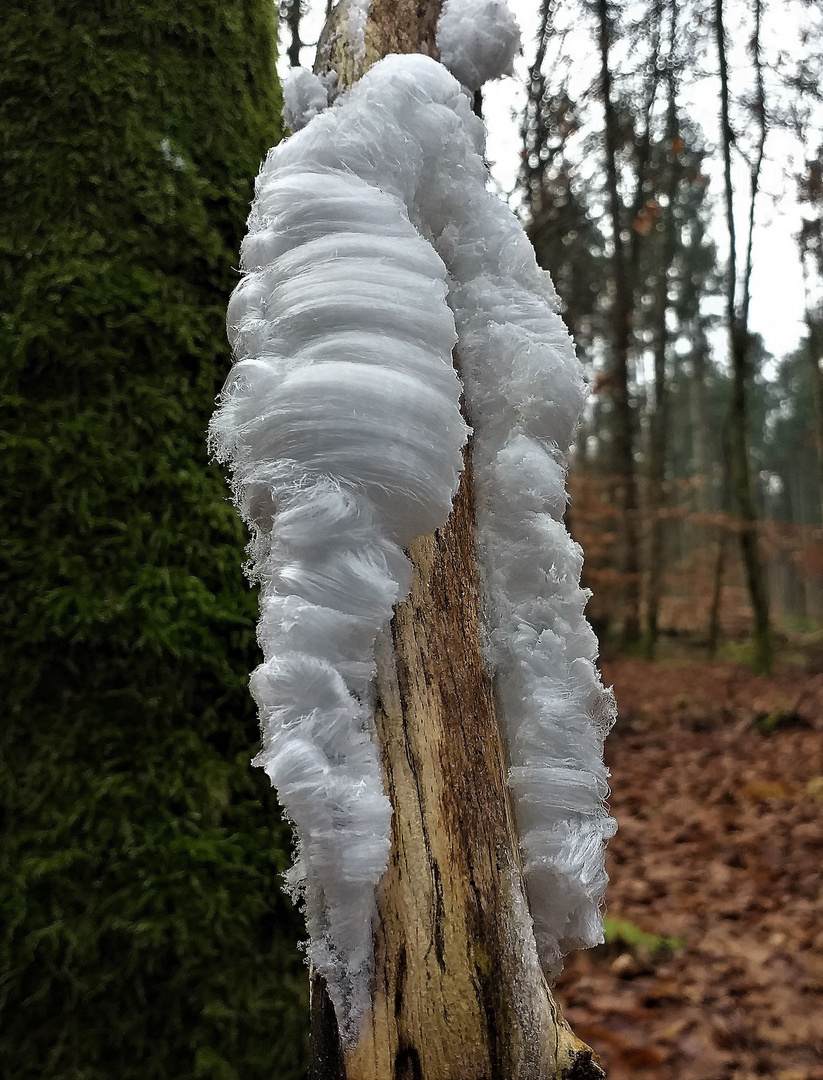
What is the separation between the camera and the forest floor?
6.47ft

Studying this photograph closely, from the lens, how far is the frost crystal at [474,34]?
0.96 meters

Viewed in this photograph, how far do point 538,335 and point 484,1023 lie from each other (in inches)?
28.4

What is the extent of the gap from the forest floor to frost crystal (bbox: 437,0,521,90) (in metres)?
2.27

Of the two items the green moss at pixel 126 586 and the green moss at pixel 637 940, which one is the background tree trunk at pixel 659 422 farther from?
the green moss at pixel 126 586

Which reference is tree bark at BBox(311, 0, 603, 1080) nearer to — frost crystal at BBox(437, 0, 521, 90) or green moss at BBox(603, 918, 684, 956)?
frost crystal at BBox(437, 0, 521, 90)

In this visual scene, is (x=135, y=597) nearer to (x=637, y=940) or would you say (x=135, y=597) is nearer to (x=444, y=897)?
(x=444, y=897)

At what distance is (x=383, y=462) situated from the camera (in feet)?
2.00

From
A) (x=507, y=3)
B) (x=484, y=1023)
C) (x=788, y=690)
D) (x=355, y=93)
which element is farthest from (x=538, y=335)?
(x=788, y=690)

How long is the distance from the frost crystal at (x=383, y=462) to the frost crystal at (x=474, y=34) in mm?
158

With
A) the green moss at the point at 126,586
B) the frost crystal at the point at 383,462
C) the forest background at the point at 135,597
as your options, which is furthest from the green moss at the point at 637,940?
the frost crystal at the point at 383,462

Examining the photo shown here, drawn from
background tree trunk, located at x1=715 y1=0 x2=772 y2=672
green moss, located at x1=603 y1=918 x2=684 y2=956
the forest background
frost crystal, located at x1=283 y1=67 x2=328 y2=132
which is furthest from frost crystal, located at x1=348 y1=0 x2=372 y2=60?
background tree trunk, located at x1=715 y1=0 x2=772 y2=672

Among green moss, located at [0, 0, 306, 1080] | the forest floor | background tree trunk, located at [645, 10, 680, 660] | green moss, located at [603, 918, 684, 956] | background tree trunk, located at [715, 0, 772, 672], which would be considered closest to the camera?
green moss, located at [0, 0, 306, 1080]

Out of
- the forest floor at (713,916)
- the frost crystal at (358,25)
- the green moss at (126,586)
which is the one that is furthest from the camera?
the forest floor at (713,916)

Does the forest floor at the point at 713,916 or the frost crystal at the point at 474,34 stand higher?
the frost crystal at the point at 474,34
